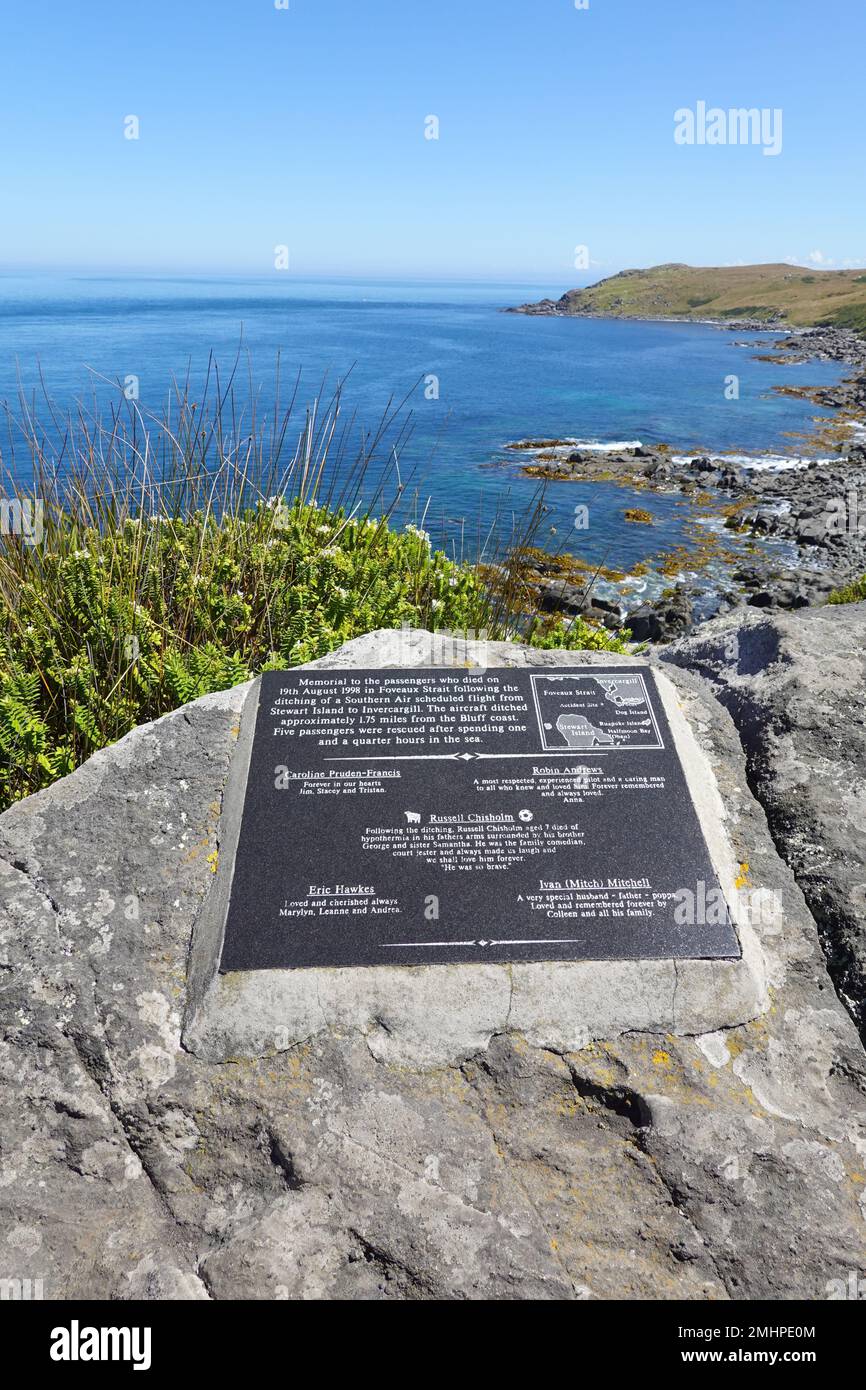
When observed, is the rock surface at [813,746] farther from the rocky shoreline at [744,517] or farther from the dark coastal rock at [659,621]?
the dark coastal rock at [659,621]

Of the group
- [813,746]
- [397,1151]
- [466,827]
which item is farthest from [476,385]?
[397,1151]

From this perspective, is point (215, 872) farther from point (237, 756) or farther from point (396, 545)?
point (396, 545)

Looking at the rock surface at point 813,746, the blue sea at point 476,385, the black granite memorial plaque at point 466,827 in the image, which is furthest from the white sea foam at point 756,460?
the black granite memorial plaque at point 466,827

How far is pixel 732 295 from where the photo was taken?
4309 inches

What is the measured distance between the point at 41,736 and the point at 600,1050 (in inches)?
115

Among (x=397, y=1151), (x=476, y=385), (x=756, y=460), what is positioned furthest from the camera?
(x=476, y=385)

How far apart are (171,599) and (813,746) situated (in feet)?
12.4

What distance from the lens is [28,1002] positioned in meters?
2.50

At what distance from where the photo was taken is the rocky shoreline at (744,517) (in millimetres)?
14250

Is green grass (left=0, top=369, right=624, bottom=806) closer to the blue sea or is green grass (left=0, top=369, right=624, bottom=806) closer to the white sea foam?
the blue sea

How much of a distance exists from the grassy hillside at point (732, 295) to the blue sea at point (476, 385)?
56.5 ft

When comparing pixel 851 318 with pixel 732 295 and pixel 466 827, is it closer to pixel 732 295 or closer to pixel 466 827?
pixel 732 295

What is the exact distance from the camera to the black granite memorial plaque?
2.59 metres
